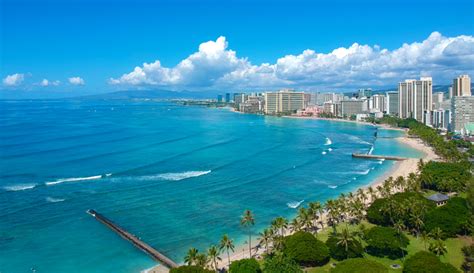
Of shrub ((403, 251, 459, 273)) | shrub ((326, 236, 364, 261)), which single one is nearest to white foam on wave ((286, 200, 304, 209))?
shrub ((326, 236, 364, 261))

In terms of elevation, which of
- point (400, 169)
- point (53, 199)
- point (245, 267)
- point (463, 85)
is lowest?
point (400, 169)

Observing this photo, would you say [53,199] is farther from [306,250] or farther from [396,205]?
[396,205]

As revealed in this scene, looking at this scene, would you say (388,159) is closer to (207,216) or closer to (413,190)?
(413,190)

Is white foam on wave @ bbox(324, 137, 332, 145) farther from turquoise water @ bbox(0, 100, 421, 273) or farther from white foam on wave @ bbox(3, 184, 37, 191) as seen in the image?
white foam on wave @ bbox(3, 184, 37, 191)

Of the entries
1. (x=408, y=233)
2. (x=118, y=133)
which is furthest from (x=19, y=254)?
(x=118, y=133)

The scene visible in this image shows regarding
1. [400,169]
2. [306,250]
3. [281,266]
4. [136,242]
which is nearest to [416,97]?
[400,169]
